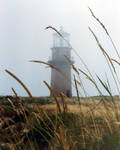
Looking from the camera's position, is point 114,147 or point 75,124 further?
point 75,124

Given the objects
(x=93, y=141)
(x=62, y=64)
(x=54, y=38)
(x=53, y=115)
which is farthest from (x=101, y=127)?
(x=54, y=38)

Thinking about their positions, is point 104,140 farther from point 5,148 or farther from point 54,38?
point 54,38

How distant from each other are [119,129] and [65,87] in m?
19.6

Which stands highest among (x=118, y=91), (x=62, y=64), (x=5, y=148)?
(x=62, y=64)

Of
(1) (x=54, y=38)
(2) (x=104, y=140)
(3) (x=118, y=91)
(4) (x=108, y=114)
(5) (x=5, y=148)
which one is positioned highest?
(1) (x=54, y=38)

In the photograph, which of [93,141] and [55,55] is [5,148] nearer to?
[93,141]

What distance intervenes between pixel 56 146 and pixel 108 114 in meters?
0.32

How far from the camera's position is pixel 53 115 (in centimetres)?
210

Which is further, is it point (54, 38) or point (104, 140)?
point (54, 38)

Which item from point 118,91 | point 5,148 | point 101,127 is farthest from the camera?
point 5,148

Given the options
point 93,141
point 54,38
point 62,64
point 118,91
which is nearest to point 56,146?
point 93,141

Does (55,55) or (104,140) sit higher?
(55,55)

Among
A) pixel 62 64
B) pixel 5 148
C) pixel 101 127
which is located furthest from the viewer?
pixel 62 64

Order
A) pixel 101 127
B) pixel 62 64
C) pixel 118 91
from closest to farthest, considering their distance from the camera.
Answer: pixel 118 91 < pixel 101 127 < pixel 62 64
